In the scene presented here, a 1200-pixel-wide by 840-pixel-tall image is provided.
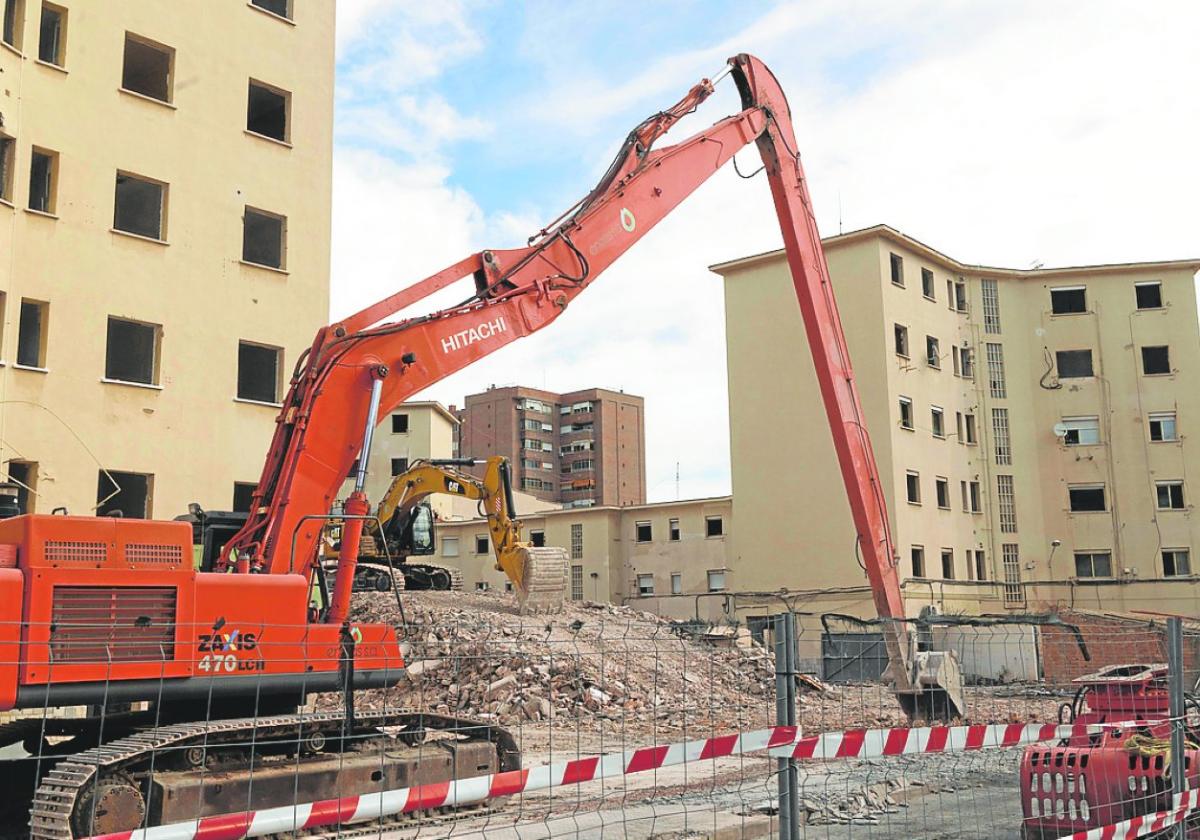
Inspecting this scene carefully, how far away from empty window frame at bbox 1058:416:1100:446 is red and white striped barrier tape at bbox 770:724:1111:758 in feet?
143

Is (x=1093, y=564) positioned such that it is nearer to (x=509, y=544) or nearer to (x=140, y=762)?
(x=509, y=544)

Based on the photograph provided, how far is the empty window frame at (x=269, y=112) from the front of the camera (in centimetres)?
2667

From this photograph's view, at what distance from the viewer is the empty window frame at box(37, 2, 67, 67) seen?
22688 millimetres

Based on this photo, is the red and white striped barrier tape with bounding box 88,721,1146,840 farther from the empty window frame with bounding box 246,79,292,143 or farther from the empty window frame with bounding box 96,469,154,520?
the empty window frame with bounding box 246,79,292,143

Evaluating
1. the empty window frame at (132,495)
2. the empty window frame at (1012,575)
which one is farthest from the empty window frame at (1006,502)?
the empty window frame at (132,495)

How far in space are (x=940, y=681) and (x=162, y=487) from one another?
48.6ft

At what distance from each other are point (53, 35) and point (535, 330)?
1509 cm

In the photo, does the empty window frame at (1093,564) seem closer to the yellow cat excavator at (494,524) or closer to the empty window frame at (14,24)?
the yellow cat excavator at (494,524)

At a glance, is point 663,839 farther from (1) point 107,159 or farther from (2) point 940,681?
(1) point 107,159

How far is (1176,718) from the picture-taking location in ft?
25.5

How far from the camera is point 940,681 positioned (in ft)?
54.5

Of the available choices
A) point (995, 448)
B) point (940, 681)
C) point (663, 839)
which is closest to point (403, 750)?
point (663, 839)

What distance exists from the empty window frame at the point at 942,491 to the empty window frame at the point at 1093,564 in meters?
6.47

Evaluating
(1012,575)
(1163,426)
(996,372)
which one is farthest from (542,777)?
(1163,426)
